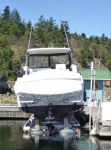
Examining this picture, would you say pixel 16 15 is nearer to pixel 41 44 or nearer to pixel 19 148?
pixel 41 44

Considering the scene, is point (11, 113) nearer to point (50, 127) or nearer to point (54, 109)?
point (50, 127)

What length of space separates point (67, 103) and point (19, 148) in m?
3.43

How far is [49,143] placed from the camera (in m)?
19.6

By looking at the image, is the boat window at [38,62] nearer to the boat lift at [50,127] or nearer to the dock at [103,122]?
the boat lift at [50,127]

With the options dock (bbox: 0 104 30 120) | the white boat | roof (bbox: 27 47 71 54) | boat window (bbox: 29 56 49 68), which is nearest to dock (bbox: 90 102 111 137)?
the white boat

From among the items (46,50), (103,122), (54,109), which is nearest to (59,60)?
(46,50)

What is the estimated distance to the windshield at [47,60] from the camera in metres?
23.4

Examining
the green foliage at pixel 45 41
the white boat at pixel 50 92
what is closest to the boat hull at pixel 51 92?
the white boat at pixel 50 92

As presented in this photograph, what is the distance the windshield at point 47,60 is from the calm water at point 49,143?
176 inches

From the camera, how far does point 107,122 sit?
63.1 ft

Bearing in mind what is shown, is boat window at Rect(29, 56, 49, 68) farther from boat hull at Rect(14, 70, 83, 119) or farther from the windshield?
boat hull at Rect(14, 70, 83, 119)

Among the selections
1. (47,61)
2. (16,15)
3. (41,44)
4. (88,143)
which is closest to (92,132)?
(88,143)

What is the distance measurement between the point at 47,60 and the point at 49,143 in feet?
19.7

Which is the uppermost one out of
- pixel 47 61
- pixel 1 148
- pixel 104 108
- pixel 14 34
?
pixel 14 34
